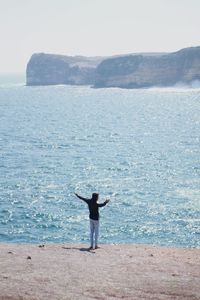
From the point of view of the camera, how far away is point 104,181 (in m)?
61.2

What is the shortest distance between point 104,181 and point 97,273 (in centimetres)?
4268

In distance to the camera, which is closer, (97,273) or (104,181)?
(97,273)

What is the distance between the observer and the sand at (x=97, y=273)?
16234 mm

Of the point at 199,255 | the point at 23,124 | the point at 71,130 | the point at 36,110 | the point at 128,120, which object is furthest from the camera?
the point at 36,110

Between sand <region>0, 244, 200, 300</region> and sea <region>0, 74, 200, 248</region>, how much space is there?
56.2 feet

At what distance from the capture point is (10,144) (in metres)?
91.8

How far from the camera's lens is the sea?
139ft

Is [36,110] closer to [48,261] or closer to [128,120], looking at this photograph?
[128,120]

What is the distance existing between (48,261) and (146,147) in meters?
72.5

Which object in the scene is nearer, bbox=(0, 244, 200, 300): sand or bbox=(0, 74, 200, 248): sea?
bbox=(0, 244, 200, 300): sand

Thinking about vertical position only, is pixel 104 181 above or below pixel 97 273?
below

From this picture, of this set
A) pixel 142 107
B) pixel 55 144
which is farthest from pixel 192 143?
pixel 142 107

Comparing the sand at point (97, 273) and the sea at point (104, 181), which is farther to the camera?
the sea at point (104, 181)

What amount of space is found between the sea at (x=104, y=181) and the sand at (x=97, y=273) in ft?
56.2
